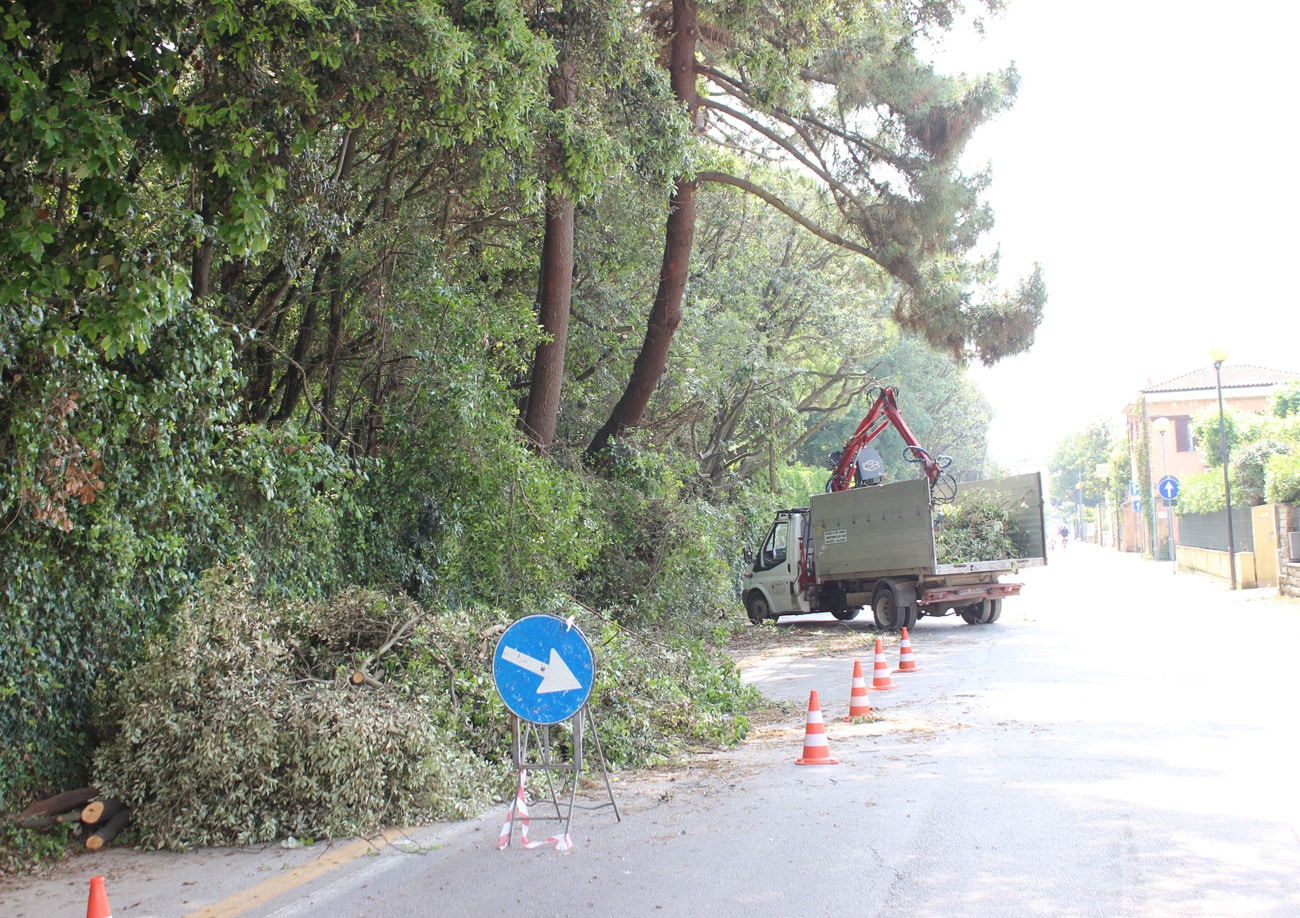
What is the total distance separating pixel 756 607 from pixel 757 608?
0.03 meters

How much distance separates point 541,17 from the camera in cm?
1062

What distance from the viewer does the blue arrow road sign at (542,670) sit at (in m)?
5.96

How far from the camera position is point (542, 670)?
6.02m

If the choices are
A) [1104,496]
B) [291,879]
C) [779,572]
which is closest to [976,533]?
[779,572]

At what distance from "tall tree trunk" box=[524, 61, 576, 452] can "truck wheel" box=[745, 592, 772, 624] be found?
385 inches

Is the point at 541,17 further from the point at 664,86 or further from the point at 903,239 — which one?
the point at 903,239

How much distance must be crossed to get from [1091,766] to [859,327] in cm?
2131

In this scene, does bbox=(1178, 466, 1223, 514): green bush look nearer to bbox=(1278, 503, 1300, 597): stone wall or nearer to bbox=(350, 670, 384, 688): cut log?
bbox=(1278, 503, 1300, 597): stone wall

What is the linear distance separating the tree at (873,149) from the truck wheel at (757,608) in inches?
286

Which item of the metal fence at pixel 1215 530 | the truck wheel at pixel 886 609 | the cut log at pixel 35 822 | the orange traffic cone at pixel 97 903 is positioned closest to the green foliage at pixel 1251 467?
the metal fence at pixel 1215 530

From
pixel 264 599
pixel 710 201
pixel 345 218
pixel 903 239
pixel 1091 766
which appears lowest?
pixel 1091 766

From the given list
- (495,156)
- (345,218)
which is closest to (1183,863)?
(495,156)

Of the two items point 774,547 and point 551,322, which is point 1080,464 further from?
point 551,322

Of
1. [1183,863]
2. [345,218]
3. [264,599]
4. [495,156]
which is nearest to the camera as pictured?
[1183,863]
